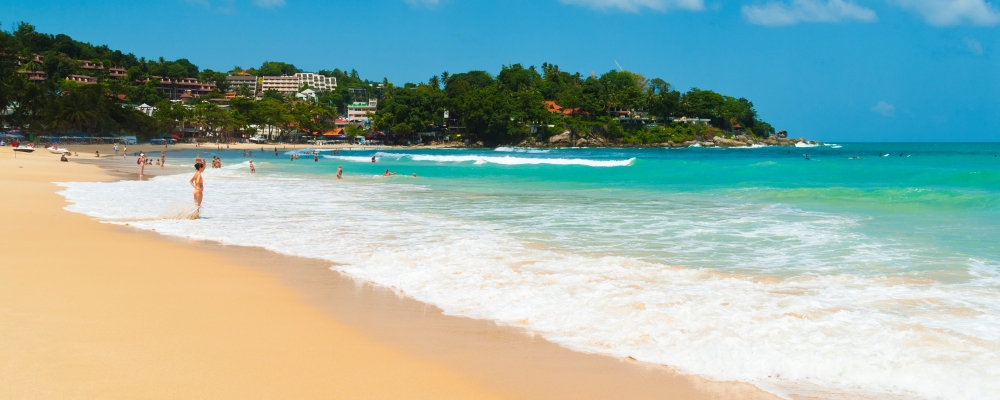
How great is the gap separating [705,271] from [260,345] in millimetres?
5307

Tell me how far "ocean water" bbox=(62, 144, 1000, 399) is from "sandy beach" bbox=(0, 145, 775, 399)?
501 millimetres

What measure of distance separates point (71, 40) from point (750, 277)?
201m

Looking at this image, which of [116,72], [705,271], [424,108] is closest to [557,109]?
[424,108]

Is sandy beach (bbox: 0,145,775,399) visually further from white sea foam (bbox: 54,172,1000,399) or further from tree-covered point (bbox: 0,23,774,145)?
tree-covered point (bbox: 0,23,774,145)

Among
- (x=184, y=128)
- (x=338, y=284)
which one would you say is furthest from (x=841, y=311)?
(x=184, y=128)

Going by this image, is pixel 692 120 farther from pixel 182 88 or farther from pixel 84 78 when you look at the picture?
pixel 182 88

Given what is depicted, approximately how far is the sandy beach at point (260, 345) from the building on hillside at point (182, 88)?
175969mm

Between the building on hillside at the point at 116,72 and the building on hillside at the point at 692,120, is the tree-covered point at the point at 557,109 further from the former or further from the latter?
the building on hillside at the point at 116,72

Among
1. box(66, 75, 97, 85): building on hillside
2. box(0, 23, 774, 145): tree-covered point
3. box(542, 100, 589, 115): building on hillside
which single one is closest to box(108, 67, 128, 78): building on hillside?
box(0, 23, 774, 145): tree-covered point

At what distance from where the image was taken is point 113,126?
284 ft

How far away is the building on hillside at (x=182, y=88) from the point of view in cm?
16925

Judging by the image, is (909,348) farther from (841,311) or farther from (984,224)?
(984,224)

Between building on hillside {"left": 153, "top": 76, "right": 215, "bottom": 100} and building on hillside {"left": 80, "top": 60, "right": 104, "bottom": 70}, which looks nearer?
building on hillside {"left": 80, "top": 60, "right": 104, "bottom": 70}

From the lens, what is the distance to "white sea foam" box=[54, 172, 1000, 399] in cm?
486
